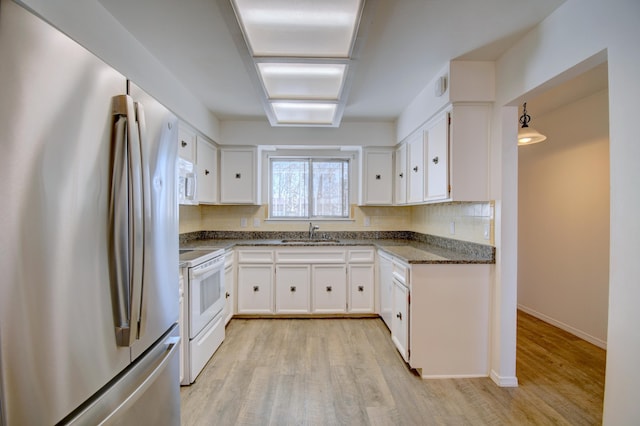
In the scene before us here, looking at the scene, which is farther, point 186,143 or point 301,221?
point 301,221

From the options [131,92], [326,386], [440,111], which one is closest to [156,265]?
[131,92]

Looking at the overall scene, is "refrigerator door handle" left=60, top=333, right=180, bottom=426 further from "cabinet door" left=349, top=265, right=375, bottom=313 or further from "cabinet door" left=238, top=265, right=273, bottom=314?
"cabinet door" left=349, top=265, right=375, bottom=313

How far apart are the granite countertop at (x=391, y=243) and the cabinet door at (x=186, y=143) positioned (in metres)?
0.91

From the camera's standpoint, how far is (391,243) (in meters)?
3.31

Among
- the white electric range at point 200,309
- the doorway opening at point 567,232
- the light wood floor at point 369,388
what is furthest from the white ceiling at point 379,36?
the light wood floor at point 369,388

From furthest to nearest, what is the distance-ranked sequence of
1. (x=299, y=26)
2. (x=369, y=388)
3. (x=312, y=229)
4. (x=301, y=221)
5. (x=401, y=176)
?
(x=301, y=221) < (x=312, y=229) < (x=401, y=176) < (x=369, y=388) < (x=299, y=26)

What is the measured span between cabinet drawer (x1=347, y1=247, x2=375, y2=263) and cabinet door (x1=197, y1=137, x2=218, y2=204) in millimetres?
1759

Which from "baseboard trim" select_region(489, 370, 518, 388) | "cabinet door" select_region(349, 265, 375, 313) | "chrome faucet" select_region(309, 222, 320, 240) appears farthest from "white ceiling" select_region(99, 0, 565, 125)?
"baseboard trim" select_region(489, 370, 518, 388)

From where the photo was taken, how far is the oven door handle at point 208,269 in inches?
81.7

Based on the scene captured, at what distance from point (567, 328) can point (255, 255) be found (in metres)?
3.41

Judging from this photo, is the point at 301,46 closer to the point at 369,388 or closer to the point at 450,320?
the point at 450,320

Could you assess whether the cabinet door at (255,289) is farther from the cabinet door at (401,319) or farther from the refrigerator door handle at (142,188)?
the refrigerator door handle at (142,188)

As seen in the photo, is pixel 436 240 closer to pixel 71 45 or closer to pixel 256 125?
pixel 256 125

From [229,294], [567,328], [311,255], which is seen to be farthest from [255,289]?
[567,328]
